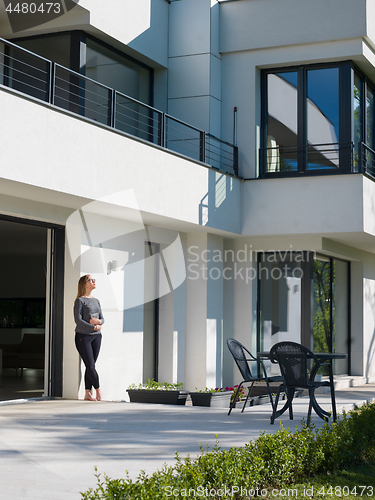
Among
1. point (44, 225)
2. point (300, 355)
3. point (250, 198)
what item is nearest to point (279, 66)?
point (250, 198)

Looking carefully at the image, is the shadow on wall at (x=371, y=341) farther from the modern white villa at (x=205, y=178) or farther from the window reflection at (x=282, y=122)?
the window reflection at (x=282, y=122)

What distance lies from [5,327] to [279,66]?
35.0 ft

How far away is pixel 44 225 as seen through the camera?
9539mm

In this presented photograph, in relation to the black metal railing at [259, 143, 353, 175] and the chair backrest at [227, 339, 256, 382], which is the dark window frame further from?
the chair backrest at [227, 339, 256, 382]

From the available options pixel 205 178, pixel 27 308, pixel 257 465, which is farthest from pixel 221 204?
pixel 27 308

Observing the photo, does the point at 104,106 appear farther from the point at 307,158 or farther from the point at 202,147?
the point at 307,158

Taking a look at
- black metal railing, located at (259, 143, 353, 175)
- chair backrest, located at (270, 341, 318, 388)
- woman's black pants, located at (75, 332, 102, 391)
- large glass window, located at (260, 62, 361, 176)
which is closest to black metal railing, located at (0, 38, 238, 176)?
black metal railing, located at (259, 143, 353, 175)

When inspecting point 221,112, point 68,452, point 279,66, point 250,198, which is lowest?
point 68,452

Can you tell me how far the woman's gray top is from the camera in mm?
9180

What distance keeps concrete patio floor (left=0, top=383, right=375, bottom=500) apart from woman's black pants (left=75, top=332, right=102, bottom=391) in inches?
14.5

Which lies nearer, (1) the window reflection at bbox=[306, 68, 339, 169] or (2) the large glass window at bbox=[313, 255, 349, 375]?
(1) the window reflection at bbox=[306, 68, 339, 169]

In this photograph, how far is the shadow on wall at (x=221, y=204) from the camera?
1149cm

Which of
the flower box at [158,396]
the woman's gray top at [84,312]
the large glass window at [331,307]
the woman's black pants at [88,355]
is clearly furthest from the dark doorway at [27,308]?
the large glass window at [331,307]

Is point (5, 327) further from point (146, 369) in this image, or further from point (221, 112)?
point (221, 112)
